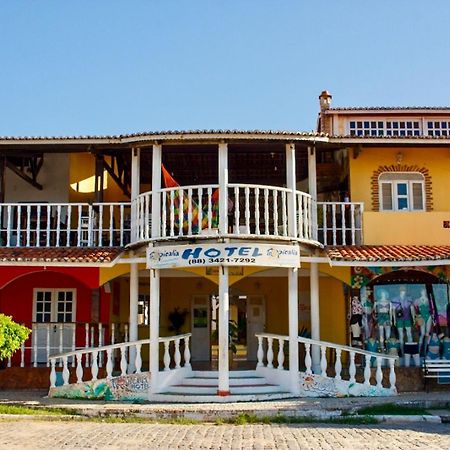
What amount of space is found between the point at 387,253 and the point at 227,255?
157 inches

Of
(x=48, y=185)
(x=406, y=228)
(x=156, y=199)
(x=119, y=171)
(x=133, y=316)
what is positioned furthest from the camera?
(x=48, y=185)

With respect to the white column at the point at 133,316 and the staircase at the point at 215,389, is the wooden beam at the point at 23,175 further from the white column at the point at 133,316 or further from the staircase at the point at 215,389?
the staircase at the point at 215,389

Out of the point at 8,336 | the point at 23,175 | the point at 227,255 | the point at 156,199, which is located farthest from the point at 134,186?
the point at 8,336

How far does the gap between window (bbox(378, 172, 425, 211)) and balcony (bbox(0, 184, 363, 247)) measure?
101 cm

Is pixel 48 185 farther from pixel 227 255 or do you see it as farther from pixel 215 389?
pixel 215 389

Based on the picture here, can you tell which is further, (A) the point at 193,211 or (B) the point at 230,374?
(B) the point at 230,374

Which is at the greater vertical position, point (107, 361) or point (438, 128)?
point (438, 128)

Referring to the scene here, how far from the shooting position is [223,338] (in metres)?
13.8

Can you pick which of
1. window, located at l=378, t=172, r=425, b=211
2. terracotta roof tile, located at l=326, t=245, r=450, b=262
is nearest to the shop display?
terracotta roof tile, located at l=326, t=245, r=450, b=262

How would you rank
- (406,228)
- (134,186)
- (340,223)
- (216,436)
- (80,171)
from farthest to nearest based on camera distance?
(80,171)
(340,223)
(406,228)
(134,186)
(216,436)

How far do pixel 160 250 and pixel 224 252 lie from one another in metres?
1.47

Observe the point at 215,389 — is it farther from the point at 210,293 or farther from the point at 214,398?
the point at 210,293

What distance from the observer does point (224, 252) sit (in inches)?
547

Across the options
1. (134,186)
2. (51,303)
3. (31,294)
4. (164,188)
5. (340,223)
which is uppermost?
(134,186)
